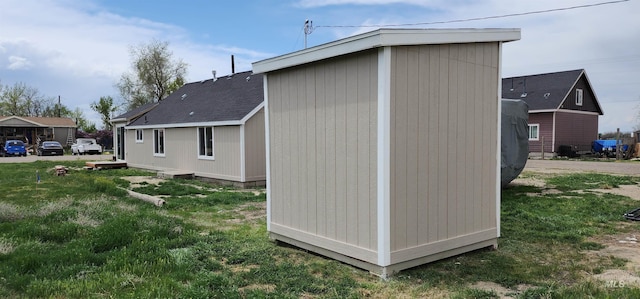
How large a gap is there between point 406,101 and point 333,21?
54.9ft

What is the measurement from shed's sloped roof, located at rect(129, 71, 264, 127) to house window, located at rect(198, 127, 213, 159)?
373 millimetres

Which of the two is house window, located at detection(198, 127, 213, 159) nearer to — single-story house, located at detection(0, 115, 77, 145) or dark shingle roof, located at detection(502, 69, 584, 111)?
dark shingle roof, located at detection(502, 69, 584, 111)

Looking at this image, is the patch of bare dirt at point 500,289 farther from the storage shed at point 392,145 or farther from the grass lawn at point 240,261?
the storage shed at point 392,145

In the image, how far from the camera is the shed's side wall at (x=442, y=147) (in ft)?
15.1

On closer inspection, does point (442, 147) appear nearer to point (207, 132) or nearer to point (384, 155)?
point (384, 155)

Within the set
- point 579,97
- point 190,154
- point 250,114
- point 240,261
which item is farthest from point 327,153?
point 579,97

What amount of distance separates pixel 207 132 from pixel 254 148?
2571mm

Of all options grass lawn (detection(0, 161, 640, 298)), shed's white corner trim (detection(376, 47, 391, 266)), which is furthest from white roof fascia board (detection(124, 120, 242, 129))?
shed's white corner trim (detection(376, 47, 391, 266))

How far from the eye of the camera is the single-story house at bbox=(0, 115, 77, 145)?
41.1m

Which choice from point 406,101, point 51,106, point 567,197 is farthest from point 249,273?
point 51,106

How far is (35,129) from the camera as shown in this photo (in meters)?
44.0

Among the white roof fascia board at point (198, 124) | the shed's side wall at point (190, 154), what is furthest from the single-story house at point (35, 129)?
the white roof fascia board at point (198, 124)

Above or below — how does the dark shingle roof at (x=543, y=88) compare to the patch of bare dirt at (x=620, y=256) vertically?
above

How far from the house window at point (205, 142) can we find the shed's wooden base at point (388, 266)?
996 centimetres
